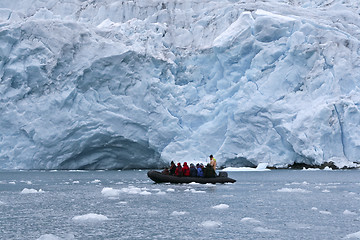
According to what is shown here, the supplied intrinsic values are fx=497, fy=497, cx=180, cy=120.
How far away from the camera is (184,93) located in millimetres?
26750

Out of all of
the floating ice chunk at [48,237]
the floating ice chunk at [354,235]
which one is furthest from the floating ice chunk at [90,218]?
the floating ice chunk at [354,235]

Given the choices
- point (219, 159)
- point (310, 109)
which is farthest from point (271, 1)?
point (219, 159)

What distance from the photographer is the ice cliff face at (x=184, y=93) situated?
24.4 m

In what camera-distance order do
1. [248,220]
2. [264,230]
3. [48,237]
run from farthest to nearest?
[248,220] → [264,230] → [48,237]

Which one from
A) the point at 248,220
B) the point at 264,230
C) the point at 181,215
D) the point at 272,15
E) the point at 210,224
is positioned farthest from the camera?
the point at 272,15

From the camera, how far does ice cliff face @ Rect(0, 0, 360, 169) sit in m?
24.4

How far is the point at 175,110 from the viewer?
26.3 meters

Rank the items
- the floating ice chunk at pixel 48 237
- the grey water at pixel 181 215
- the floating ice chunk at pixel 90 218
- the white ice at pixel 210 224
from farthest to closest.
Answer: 1. the floating ice chunk at pixel 90 218
2. the white ice at pixel 210 224
3. the grey water at pixel 181 215
4. the floating ice chunk at pixel 48 237

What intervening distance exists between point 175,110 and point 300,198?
15.4m

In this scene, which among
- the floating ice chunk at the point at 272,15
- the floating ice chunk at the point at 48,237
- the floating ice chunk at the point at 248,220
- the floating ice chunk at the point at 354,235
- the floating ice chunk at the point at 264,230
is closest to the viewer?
the floating ice chunk at the point at 48,237

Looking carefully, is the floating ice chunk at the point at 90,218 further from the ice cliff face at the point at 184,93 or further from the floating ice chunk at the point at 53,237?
the ice cliff face at the point at 184,93

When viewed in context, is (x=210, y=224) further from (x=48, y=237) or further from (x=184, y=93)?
(x=184, y=93)

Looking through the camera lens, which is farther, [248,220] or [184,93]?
[184,93]

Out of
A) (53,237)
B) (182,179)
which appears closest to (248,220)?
(53,237)
